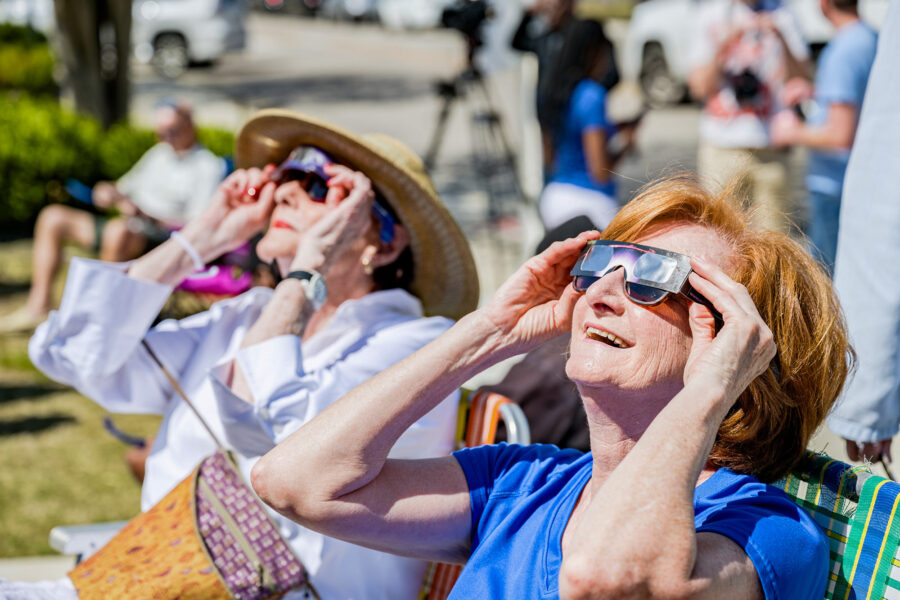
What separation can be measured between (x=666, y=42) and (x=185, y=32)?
11134 mm

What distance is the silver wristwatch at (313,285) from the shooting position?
95.6 inches

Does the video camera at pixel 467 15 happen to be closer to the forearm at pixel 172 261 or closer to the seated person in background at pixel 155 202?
the seated person in background at pixel 155 202

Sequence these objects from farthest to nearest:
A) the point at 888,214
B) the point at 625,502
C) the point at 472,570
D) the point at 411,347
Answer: the point at 411,347
the point at 888,214
the point at 472,570
the point at 625,502

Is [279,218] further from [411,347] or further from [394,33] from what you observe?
[394,33]

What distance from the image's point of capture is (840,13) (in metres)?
4.32

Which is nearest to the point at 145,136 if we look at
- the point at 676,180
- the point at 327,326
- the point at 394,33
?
the point at 327,326

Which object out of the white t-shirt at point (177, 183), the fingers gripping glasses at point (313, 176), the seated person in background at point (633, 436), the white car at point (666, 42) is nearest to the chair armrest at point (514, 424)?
the seated person in background at point (633, 436)

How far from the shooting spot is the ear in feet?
8.84

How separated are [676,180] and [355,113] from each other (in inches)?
613

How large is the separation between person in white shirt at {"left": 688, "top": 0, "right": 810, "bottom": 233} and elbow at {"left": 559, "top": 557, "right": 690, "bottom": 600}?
447 cm

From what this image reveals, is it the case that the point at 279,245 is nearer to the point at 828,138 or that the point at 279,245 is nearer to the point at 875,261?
the point at 875,261

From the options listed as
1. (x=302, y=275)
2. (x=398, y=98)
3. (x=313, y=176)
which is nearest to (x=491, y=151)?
(x=398, y=98)

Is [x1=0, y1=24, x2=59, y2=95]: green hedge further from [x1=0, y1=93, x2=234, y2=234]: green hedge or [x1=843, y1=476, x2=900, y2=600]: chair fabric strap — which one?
[x1=843, y1=476, x2=900, y2=600]: chair fabric strap

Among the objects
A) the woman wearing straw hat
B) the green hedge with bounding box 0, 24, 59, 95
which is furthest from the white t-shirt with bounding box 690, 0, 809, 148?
the green hedge with bounding box 0, 24, 59, 95
